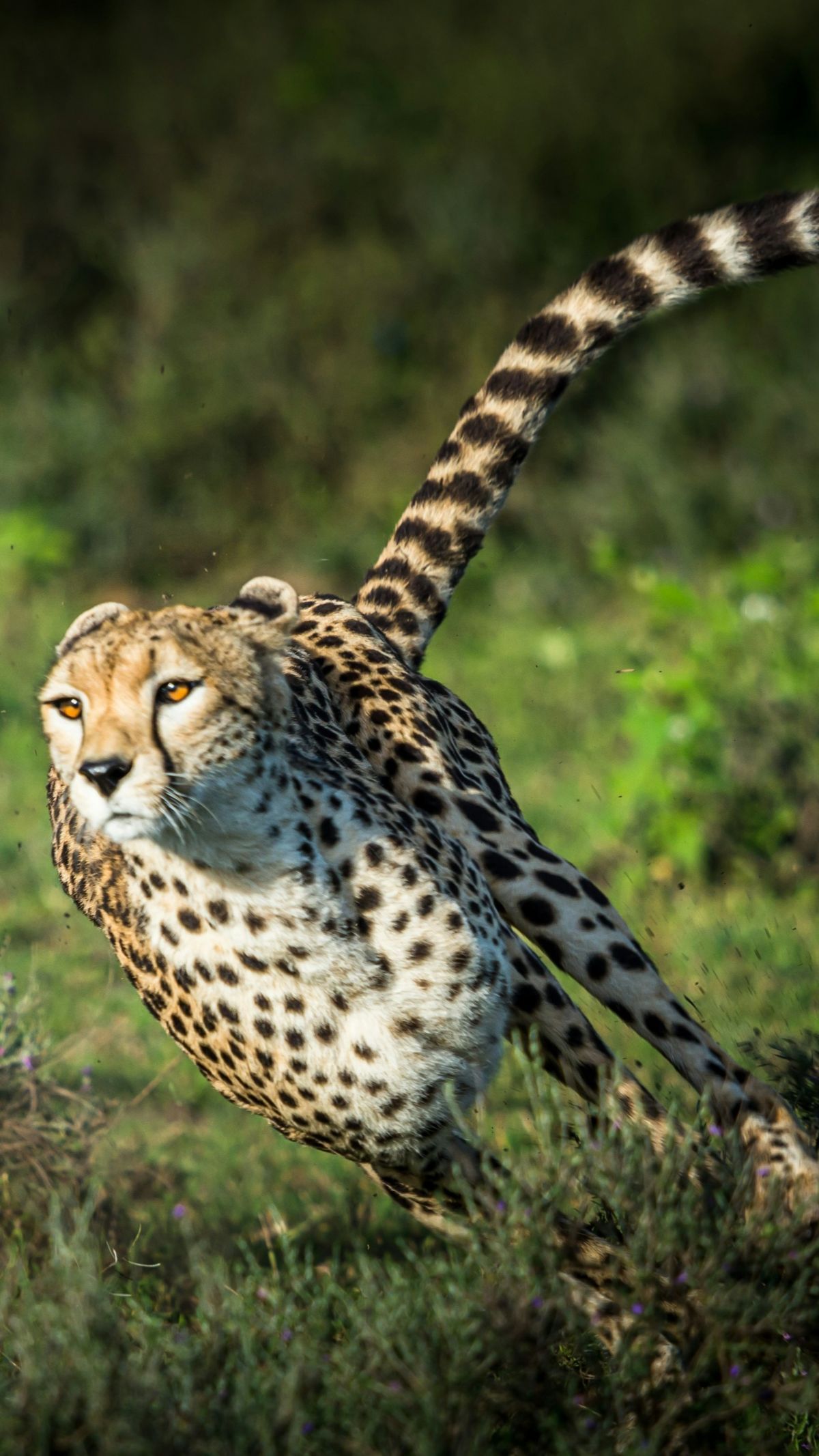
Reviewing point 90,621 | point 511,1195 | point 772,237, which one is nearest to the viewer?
point 511,1195

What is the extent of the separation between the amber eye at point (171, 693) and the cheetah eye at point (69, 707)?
0.10m

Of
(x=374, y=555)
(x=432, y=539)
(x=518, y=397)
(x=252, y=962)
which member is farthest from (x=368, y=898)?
(x=374, y=555)

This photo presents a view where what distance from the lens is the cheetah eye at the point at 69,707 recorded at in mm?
2180

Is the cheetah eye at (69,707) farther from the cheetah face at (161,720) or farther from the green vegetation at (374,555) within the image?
the green vegetation at (374,555)

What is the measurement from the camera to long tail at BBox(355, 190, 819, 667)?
3.07m

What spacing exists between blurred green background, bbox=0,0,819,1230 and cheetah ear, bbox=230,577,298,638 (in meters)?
2.76

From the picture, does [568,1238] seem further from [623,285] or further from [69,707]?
[623,285]

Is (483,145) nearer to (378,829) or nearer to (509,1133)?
(509,1133)

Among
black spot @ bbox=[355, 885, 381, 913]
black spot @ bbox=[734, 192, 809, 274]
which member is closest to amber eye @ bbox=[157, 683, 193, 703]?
black spot @ bbox=[355, 885, 381, 913]

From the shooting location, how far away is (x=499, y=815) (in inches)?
112

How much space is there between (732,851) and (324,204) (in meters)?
6.56

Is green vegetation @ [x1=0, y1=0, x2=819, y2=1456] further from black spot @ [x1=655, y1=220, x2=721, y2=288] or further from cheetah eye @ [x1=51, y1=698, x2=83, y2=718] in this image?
black spot @ [x1=655, y1=220, x2=721, y2=288]

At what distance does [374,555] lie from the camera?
8.71 meters

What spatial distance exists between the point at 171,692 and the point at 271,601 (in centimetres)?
44
